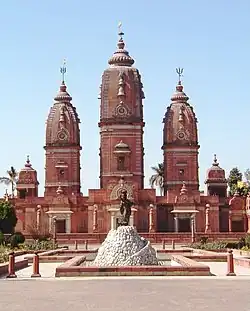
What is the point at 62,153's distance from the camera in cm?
6681

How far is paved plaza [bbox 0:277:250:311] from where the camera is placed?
13508 mm

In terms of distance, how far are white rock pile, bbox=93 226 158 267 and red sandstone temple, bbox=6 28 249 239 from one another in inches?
1403

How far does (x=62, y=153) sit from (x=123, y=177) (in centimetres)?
768

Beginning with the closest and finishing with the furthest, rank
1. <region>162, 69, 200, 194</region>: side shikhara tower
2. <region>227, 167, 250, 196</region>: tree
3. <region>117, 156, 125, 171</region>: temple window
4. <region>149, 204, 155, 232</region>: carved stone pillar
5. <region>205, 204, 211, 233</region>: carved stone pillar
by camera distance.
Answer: <region>149, 204, 155, 232</region>: carved stone pillar < <region>205, 204, 211, 233</region>: carved stone pillar < <region>117, 156, 125, 171</region>: temple window < <region>162, 69, 200, 194</region>: side shikhara tower < <region>227, 167, 250, 196</region>: tree

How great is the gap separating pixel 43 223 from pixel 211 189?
1791 centimetres

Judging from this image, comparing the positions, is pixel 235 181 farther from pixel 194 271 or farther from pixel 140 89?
pixel 194 271

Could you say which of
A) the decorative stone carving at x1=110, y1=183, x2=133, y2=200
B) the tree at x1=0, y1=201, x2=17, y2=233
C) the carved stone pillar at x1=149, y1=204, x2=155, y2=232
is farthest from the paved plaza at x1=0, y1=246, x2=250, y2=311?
the decorative stone carving at x1=110, y1=183, x2=133, y2=200

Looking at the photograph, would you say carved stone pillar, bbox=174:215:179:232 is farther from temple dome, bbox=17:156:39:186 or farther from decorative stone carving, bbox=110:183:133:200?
temple dome, bbox=17:156:39:186

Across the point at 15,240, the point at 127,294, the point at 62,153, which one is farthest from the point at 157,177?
the point at 127,294

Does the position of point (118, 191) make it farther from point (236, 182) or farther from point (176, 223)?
point (236, 182)

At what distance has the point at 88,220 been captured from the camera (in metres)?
61.1

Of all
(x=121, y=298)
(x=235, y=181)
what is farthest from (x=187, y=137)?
(x=121, y=298)

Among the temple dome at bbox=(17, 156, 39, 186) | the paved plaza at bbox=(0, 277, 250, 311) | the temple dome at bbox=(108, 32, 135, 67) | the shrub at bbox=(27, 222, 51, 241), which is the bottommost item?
the paved plaza at bbox=(0, 277, 250, 311)

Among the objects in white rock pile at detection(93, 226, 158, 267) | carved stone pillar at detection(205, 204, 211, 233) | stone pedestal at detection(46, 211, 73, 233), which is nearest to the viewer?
white rock pile at detection(93, 226, 158, 267)
